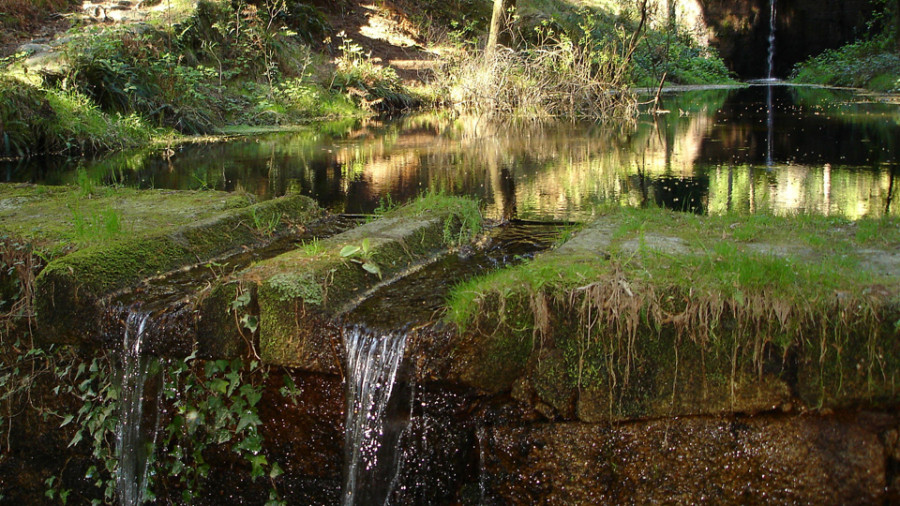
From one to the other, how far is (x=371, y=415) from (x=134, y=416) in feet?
3.89

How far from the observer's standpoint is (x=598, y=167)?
876 cm

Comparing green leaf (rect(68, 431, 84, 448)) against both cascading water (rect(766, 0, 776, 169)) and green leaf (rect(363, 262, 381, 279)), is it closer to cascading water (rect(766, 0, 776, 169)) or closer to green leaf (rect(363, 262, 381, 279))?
green leaf (rect(363, 262, 381, 279))

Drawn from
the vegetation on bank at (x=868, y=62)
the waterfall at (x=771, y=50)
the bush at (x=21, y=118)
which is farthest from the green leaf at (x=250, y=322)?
the waterfall at (x=771, y=50)

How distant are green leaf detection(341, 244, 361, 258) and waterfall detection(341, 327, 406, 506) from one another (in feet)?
2.05

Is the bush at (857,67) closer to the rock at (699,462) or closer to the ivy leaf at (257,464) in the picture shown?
the rock at (699,462)

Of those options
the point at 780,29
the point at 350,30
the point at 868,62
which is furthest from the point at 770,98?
the point at 780,29

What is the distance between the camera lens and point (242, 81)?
18047mm

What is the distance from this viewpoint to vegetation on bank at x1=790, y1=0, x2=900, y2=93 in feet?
76.8

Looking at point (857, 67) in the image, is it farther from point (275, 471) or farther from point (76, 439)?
point (76, 439)

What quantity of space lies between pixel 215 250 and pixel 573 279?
89.8 inches

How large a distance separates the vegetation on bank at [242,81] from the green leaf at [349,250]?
9.18m

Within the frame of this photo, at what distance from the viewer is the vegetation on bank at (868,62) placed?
921 inches

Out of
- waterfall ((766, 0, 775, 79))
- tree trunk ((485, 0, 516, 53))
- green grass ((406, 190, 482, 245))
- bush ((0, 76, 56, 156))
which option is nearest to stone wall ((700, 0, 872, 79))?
waterfall ((766, 0, 775, 79))

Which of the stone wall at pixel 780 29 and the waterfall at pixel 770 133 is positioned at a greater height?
the stone wall at pixel 780 29
